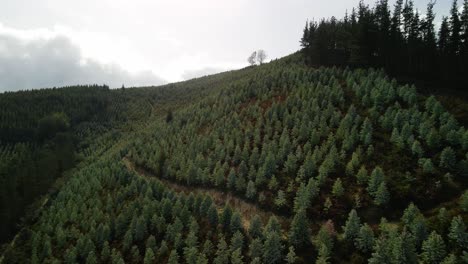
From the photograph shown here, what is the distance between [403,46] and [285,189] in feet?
210

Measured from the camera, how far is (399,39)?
10544cm

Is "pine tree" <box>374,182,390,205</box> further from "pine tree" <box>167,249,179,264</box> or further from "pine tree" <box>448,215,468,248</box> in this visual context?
"pine tree" <box>167,249,179,264</box>

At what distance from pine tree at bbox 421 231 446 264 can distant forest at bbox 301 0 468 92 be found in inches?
2425

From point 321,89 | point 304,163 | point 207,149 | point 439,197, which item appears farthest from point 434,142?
point 207,149

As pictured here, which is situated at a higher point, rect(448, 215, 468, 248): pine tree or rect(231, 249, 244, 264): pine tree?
rect(448, 215, 468, 248): pine tree

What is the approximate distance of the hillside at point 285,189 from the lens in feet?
165

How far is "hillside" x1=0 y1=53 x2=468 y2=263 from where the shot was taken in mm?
50406

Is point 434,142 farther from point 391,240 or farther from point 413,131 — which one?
point 391,240

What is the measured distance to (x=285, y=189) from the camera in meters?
65.7

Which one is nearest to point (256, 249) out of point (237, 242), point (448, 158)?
point (237, 242)

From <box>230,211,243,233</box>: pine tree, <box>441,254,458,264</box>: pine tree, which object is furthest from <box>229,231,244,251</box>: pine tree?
<box>441,254,458,264</box>: pine tree

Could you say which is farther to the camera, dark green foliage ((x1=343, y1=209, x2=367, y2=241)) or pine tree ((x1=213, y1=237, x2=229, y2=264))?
pine tree ((x1=213, y1=237, x2=229, y2=264))

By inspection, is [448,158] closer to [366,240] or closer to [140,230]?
[366,240]

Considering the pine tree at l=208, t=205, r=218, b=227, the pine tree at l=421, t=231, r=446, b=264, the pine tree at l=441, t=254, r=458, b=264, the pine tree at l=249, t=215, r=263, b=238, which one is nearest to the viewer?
the pine tree at l=441, t=254, r=458, b=264
